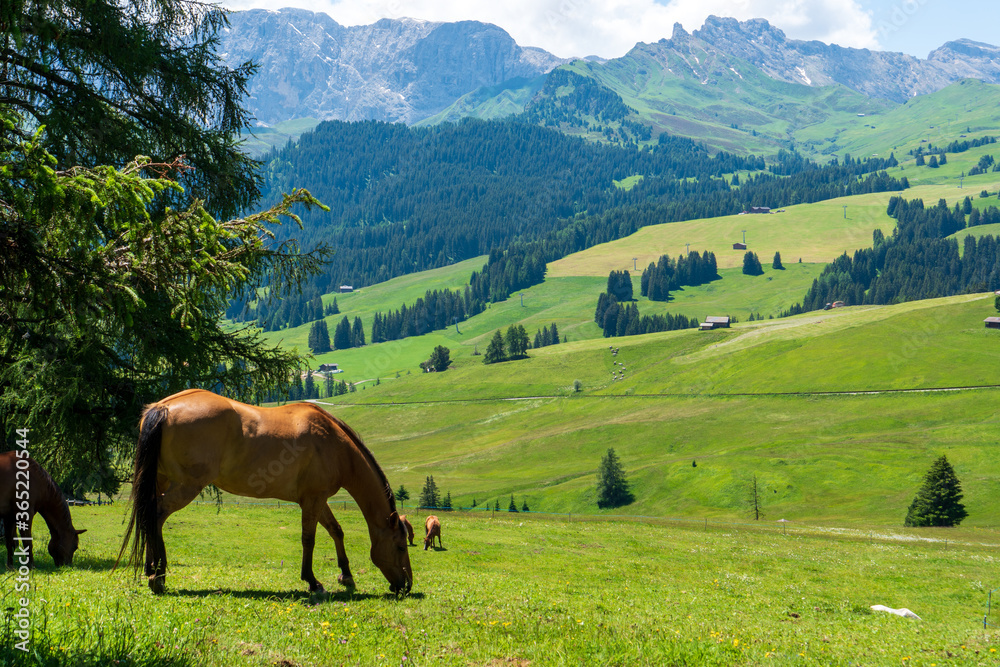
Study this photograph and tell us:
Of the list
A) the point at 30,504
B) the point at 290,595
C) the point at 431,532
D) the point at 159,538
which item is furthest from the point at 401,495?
the point at 159,538

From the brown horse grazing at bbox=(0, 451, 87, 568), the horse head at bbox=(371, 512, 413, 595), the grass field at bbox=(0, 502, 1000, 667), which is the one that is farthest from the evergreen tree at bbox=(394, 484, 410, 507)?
the horse head at bbox=(371, 512, 413, 595)

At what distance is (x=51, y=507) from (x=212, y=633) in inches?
382

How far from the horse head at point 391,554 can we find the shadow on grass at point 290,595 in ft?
0.89

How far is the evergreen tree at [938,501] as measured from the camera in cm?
9762

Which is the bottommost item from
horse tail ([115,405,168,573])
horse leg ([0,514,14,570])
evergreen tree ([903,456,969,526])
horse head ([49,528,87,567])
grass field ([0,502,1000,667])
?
evergreen tree ([903,456,969,526])

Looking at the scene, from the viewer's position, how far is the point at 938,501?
Result: 323 feet

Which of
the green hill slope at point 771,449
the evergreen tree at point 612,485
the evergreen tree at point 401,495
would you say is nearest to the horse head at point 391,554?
the evergreen tree at point 401,495

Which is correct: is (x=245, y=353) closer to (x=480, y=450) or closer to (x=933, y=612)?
(x=933, y=612)

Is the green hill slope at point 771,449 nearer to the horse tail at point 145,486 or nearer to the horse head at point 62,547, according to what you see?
the horse head at point 62,547

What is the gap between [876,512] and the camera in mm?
112688

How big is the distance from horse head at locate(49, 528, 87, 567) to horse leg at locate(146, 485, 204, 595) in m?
5.85

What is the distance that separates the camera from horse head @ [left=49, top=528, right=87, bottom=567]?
1720 centimetres

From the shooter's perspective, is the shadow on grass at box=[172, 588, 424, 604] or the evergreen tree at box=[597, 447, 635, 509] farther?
the evergreen tree at box=[597, 447, 635, 509]

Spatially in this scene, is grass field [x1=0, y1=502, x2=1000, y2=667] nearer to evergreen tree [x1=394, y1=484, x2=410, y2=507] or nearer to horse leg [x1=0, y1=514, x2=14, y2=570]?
horse leg [x1=0, y1=514, x2=14, y2=570]
